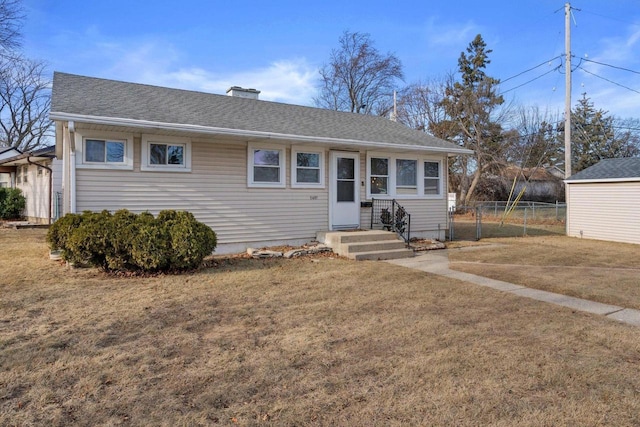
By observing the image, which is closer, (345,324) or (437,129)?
(345,324)

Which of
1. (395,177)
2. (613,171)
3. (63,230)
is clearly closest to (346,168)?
(395,177)

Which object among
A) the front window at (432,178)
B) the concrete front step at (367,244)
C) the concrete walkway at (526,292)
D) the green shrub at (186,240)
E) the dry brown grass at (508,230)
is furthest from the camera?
the dry brown grass at (508,230)

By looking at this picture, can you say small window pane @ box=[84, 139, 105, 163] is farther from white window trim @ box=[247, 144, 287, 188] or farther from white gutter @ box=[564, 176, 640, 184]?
white gutter @ box=[564, 176, 640, 184]

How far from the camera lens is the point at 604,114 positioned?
33.2m

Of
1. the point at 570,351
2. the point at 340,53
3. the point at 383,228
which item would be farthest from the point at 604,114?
the point at 570,351

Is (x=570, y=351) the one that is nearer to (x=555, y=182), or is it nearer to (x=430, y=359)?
(x=430, y=359)

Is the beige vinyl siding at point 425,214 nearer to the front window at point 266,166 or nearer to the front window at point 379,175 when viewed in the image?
the front window at point 379,175

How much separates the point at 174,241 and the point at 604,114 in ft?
125

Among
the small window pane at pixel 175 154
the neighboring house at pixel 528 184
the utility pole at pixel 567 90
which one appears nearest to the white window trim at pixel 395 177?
the small window pane at pixel 175 154

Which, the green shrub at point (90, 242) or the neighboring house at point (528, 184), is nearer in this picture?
the green shrub at point (90, 242)

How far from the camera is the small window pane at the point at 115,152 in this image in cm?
809

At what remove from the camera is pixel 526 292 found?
5949mm

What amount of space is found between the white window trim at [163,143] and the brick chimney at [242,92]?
4982mm

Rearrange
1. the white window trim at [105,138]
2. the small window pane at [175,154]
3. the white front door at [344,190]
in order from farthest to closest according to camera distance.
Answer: the white front door at [344,190], the small window pane at [175,154], the white window trim at [105,138]
